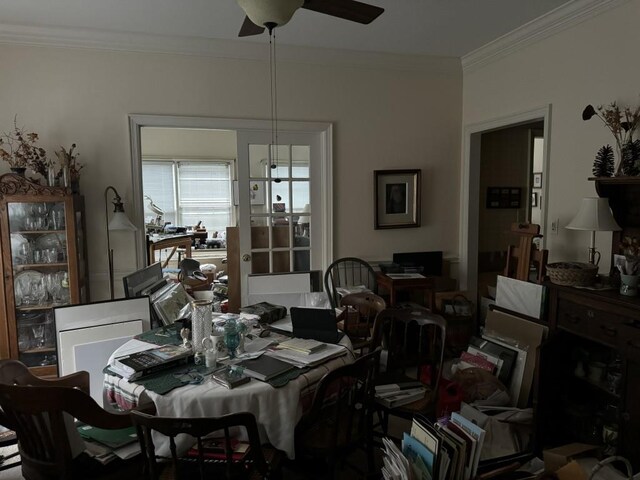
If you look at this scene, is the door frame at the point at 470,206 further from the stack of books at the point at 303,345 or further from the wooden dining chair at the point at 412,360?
the stack of books at the point at 303,345

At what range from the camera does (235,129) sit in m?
3.83

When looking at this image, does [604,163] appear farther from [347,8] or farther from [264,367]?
[264,367]

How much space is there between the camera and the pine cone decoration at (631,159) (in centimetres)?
246

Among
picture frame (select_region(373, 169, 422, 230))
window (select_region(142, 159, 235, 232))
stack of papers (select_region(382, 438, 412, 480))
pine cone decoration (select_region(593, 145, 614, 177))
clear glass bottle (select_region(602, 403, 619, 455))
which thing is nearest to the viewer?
stack of papers (select_region(382, 438, 412, 480))

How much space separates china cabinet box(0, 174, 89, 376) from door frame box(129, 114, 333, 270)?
17.4 inches

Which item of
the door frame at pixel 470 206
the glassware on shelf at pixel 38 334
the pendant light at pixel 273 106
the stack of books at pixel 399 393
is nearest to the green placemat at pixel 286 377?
the stack of books at pixel 399 393

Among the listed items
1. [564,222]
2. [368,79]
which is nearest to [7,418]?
[564,222]

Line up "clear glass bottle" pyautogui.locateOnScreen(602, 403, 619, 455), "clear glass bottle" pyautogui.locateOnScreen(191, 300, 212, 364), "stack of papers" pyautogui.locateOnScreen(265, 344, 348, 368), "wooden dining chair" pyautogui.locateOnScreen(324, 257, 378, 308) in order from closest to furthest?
1. "stack of papers" pyautogui.locateOnScreen(265, 344, 348, 368)
2. "clear glass bottle" pyautogui.locateOnScreen(191, 300, 212, 364)
3. "clear glass bottle" pyautogui.locateOnScreen(602, 403, 619, 455)
4. "wooden dining chair" pyautogui.locateOnScreen(324, 257, 378, 308)

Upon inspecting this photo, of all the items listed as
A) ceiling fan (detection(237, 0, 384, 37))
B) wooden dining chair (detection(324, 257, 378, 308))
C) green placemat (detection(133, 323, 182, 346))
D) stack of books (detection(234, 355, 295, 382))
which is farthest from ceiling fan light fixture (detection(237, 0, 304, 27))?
wooden dining chair (detection(324, 257, 378, 308))

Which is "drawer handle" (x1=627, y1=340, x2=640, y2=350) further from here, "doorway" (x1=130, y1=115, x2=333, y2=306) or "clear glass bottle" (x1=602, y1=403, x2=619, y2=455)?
"doorway" (x1=130, y1=115, x2=333, y2=306)

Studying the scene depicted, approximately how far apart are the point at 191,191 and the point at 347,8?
5.62 m

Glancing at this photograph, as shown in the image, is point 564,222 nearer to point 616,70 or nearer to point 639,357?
point 616,70

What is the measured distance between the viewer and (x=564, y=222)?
3.11 meters

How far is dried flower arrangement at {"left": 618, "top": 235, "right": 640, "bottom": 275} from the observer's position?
2246 millimetres
